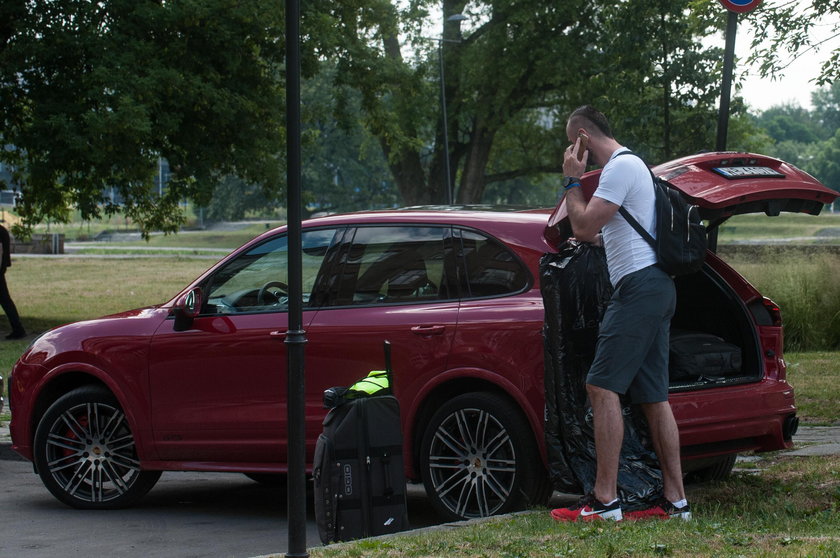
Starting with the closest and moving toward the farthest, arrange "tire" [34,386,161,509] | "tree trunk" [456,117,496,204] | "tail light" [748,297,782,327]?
"tail light" [748,297,782,327], "tire" [34,386,161,509], "tree trunk" [456,117,496,204]

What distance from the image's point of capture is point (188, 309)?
7406 millimetres

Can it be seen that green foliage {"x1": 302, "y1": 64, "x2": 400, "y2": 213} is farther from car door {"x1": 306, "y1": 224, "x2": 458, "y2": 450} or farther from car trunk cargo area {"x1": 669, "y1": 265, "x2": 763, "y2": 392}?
car trunk cargo area {"x1": 669, "y1": 265, "x2": 763, "y2": 392}

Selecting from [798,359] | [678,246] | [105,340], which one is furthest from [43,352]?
[798,359]

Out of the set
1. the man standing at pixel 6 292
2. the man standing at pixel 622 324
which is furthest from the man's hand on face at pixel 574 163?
the man standing at pixel 6 292

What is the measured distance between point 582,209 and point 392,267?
1644 millimetres

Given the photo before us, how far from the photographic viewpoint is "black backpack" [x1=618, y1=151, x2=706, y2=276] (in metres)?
5.70

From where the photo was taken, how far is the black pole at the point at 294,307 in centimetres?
497

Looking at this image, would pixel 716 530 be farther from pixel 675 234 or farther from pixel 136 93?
pixel 136 93

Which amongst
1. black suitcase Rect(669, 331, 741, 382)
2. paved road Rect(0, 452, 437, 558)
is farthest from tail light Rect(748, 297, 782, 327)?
paved road Rect(0, 452, 437, 558)

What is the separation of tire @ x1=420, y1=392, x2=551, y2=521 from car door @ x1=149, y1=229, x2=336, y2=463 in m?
1.01

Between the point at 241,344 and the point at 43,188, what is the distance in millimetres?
16063

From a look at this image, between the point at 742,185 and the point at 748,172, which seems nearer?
the point at 742,185

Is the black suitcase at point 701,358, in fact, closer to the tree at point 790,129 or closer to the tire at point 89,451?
the tire at point 89,451

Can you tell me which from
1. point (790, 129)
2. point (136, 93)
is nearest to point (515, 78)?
point (136, 93)
